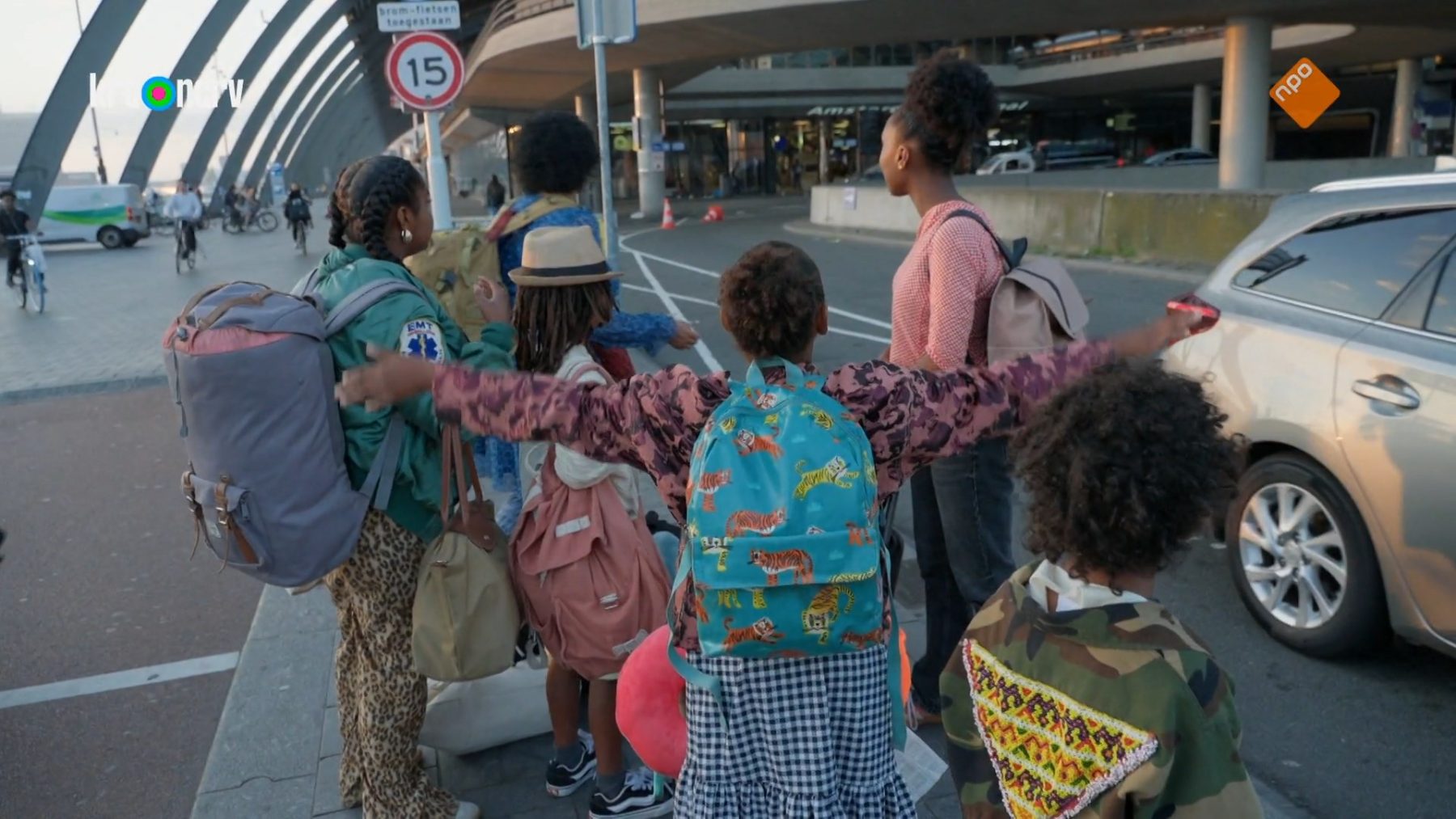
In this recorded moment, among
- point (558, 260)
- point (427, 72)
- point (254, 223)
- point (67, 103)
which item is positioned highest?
point (67, 103)

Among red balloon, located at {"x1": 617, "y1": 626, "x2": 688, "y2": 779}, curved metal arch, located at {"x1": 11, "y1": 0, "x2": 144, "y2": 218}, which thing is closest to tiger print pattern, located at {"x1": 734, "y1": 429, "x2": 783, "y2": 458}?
red balloon, located at {"x1": 617, "y1": 626, "x2": 688, "y2": 779}

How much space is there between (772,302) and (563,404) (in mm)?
460

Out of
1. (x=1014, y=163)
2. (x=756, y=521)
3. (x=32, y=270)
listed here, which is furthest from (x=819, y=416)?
(x=1014, y=163)

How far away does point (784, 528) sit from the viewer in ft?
6.36

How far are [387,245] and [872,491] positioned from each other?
5.34ft

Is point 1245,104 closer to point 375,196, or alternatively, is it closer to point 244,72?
point 375,196

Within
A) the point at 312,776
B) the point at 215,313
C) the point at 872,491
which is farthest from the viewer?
the point at 312,776

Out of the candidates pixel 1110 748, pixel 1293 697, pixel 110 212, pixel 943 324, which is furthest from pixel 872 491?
pixel 110 212

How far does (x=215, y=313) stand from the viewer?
2529 millimetres

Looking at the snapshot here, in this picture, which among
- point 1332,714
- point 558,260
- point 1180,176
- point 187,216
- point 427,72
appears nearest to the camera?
point 558,260

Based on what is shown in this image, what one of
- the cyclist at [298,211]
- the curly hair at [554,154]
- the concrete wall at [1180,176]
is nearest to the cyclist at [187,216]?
the cyclist at [298,211]

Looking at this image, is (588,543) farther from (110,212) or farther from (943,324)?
(110,212)

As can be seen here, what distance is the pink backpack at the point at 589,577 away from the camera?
2.93 meters

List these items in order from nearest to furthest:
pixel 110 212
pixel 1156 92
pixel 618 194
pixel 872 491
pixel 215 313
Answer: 1. pixel 872 491
2. pixel 215 313
3. pixel 110 212
4. pixel 1156 92
5. pixel 618 194
